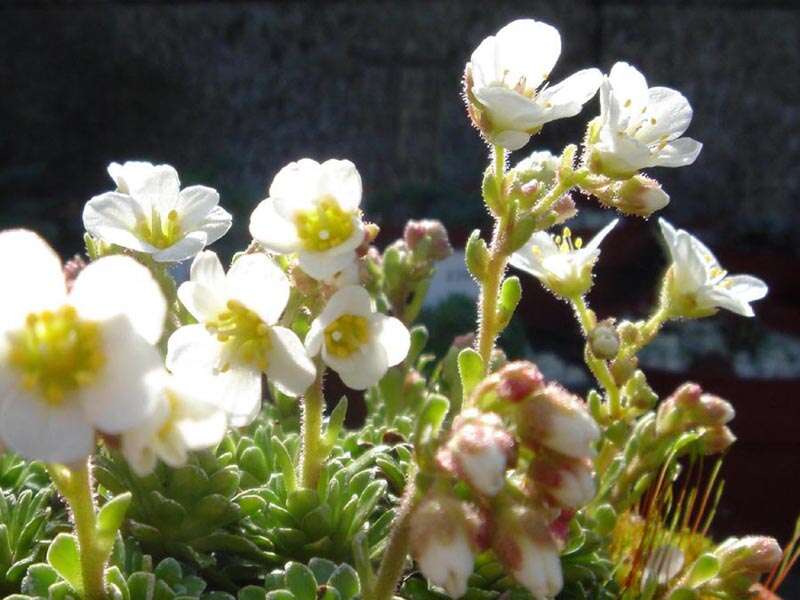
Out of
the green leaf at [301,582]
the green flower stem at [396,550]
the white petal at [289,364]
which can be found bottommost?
the green leaf at [301,582]

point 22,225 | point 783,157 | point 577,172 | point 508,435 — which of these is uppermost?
point 577,172

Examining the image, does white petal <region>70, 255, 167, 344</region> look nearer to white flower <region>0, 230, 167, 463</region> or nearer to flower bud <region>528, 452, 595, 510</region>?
white flower <region>0, 230, 167, 463</region>

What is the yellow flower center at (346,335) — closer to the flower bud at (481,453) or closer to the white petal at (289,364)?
the white petal at (289,364)

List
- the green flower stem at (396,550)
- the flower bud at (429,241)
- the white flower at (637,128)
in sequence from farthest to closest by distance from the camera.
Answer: the flower bud at (429,241) → the white flower at (637,128) → the green flower stem at (396,550)

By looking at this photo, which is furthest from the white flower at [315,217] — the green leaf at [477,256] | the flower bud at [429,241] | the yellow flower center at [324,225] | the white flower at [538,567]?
the flower bud at [429,241]

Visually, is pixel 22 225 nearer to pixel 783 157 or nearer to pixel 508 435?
pixel 783 157

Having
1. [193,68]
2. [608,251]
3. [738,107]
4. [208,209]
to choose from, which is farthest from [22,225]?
[208,209]

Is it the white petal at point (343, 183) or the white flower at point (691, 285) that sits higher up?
the white petal at point (343, 183)
